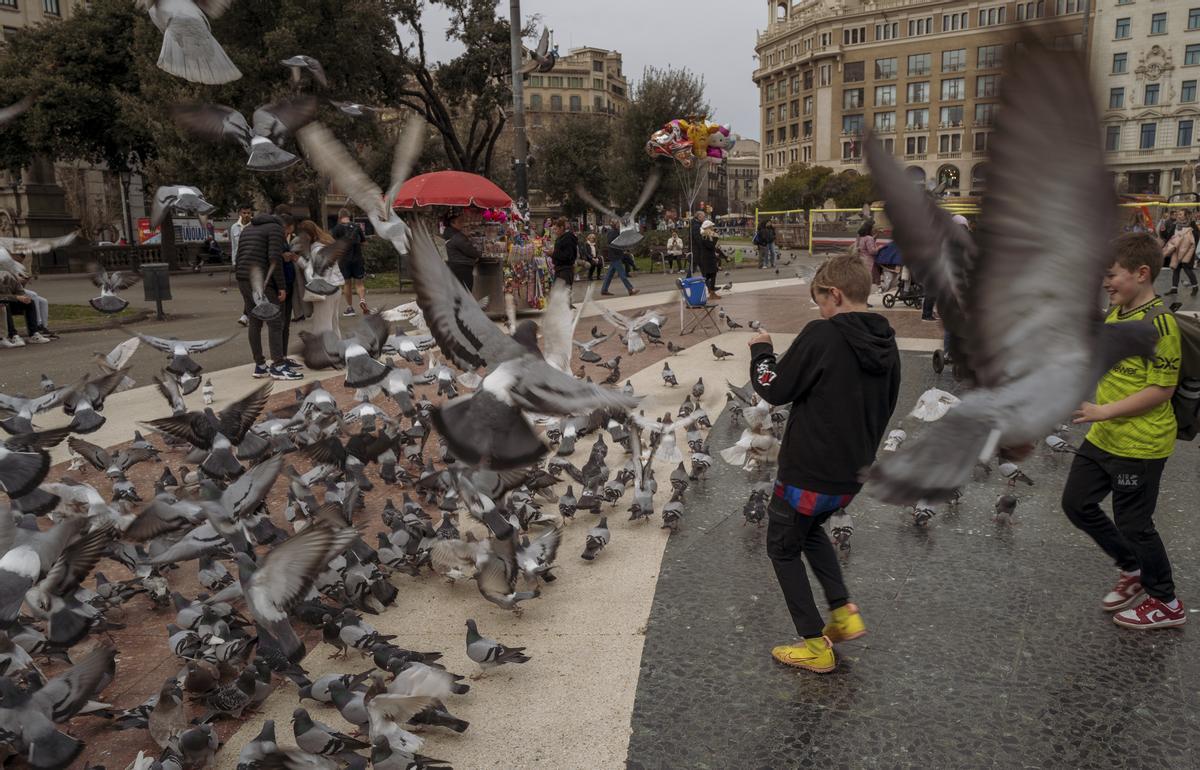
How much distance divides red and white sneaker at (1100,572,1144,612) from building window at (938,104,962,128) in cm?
9378

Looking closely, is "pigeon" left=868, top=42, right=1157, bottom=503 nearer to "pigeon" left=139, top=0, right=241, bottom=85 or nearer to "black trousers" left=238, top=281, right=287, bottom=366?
"pigeon" left=139, top=0, right=241, bottom=85

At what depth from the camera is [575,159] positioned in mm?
41719

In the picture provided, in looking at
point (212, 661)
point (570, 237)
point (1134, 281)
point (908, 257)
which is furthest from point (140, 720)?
point (570, 237)

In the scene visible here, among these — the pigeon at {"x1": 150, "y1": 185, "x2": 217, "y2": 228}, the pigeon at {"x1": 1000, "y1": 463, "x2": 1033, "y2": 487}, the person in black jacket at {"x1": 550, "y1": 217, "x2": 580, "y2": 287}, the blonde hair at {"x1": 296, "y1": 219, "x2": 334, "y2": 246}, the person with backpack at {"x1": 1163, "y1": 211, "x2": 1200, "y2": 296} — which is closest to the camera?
the pigeon at {"x1": 1000, "y1": 463, "x2": 1033, "y2": 487}

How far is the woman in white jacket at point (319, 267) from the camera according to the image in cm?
693

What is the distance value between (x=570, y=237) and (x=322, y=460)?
11265mm

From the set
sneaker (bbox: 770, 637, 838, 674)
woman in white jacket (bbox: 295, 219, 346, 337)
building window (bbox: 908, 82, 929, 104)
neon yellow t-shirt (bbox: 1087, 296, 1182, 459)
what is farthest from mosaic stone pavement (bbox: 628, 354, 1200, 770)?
building window (bbox: 908, 82, 929, 104)

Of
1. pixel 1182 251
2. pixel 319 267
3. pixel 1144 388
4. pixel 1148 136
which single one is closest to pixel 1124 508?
pixel 1144 388

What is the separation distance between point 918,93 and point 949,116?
4.71m

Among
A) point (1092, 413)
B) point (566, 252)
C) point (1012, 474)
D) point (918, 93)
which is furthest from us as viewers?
point (918, 93)

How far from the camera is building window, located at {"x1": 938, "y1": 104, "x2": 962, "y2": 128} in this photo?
86.6 meters

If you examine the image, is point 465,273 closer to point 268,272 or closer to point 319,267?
point 268,272

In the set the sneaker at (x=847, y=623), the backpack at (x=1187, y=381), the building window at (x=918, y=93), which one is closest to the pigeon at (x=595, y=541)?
the sneaker at (x=847, y=623)

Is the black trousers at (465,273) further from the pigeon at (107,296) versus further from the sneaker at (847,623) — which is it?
the sneaker at (847,623)
